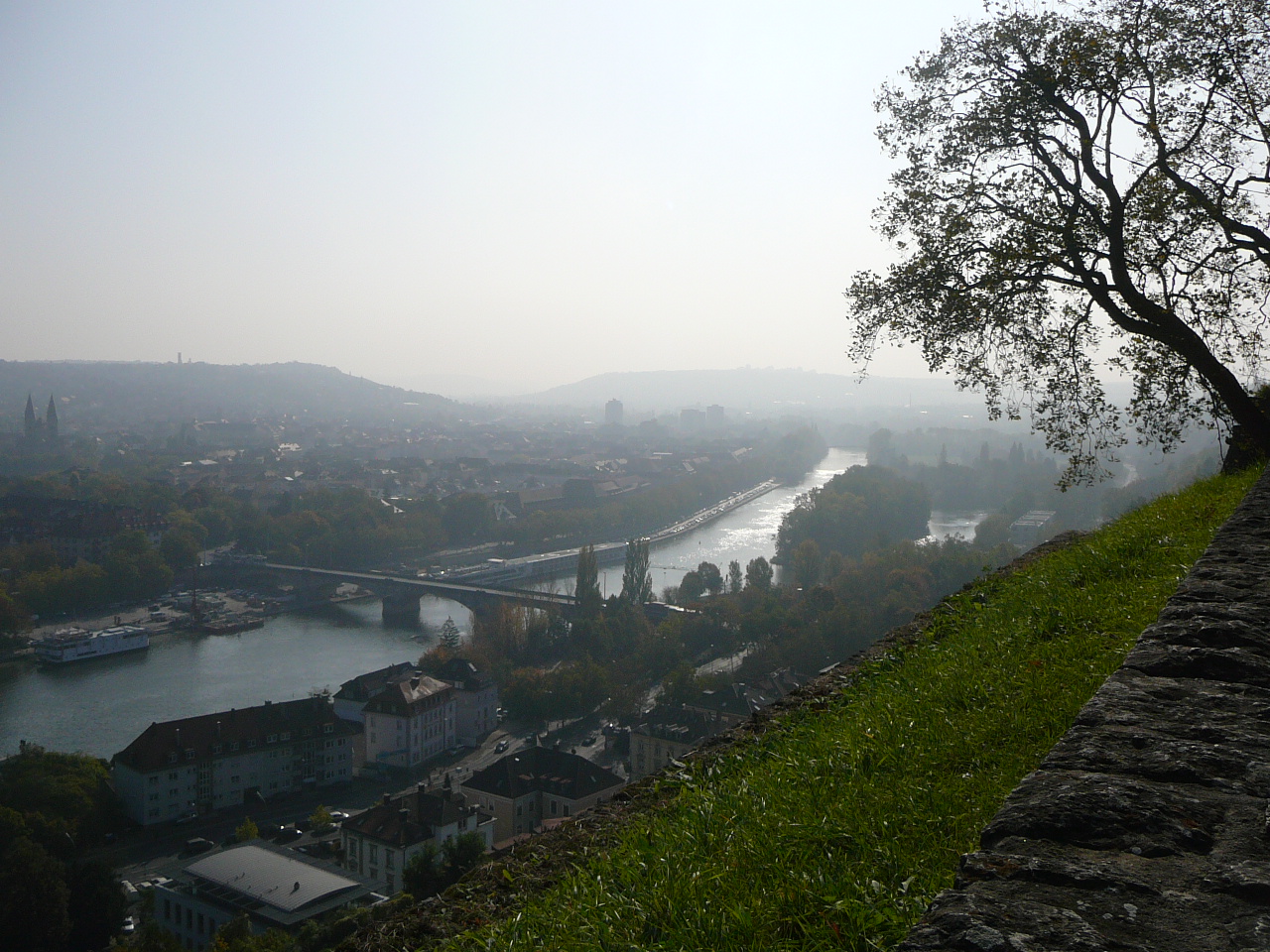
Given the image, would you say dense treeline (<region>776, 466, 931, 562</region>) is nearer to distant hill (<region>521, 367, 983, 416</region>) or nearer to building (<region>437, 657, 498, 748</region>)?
building (<region>437, 657, 498, 748</region>)

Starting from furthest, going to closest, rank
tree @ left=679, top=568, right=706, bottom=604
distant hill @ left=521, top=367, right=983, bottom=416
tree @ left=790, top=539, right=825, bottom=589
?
1. distant hill @ left=521, top=367, right=983, bottom=416
2. tree @ left=790, top=539, right=825, bottom=589
3. tree @ left=679, top=568, right=706, bottom=604

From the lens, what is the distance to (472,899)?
1688 mm

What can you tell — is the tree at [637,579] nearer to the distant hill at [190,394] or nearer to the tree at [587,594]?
the tree at [587,594]

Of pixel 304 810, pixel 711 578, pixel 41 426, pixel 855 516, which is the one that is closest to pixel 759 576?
pixel 711 578

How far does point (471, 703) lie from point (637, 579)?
790 centimetres

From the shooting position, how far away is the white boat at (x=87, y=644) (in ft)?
66.5

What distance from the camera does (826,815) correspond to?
146cm

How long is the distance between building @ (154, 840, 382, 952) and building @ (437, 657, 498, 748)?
6.38 metres

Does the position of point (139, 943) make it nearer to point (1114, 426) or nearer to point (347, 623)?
point (1114, 426)

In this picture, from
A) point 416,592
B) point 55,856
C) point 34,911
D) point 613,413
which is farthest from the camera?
point 613,413

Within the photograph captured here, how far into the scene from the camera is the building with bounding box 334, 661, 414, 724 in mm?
15094

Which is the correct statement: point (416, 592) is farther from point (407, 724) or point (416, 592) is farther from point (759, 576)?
point (407, 724)

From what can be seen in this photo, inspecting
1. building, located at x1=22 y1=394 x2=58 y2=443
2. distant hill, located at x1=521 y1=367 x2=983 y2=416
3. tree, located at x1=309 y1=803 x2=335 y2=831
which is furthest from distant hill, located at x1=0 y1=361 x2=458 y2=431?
tree, located at x1=309 y1=803 x2=335 y2=831

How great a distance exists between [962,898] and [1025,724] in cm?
93
